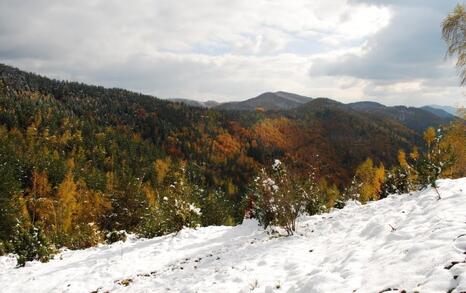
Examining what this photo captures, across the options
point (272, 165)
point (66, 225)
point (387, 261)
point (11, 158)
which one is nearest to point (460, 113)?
point (272, 165)

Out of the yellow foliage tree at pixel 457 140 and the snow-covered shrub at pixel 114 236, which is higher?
the yellow foliage tree at pixel 457 140

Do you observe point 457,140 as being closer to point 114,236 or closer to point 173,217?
point 173,217

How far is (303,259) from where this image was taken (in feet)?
34.8

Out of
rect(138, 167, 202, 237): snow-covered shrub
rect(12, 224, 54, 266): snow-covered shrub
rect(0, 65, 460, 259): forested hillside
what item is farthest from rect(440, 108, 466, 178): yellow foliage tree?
rect(12, 224, 54, 266): snow-covered shrub

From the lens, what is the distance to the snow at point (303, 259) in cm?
724

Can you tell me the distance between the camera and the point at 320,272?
336 inches

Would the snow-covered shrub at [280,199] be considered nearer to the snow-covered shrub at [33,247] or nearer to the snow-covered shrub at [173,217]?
the snow-covered shrub at [173,217]

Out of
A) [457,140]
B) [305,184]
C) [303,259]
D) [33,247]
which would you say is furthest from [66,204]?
[303,259]

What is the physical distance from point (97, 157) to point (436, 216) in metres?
138

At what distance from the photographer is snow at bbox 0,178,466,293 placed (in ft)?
23.7

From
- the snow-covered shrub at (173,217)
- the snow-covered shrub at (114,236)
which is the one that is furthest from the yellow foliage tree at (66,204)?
the snow-covered shrub at (173,217)

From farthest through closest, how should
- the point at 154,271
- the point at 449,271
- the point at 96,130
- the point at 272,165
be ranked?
the point at 96,130, the point at 272,165, the point at 154,271, the point at 449,271

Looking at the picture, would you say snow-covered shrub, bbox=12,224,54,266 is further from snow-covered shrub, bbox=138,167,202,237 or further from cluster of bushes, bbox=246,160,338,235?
cluster of bushes, bbox=246,160,338,235

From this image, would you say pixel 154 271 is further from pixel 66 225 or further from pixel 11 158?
pixel 11 158
